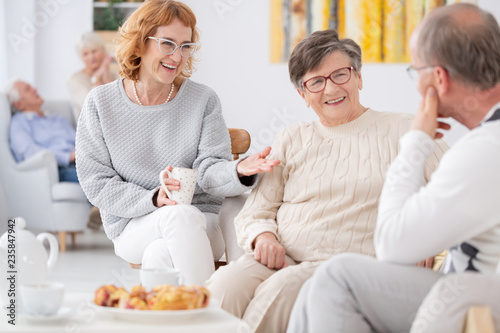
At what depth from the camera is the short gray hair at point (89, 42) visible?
5.36 meters

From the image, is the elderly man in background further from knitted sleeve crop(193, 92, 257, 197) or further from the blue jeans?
knitted sleeve crop(193, 92, 257, 197)

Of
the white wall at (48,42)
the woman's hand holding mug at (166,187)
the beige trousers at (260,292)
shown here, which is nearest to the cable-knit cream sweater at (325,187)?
the beige trousers at (260,292)

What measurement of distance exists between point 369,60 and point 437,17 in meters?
3.90

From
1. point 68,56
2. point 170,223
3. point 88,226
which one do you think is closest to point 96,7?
point 68,56

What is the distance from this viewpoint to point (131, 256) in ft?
6.82

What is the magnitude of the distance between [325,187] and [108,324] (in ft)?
2.64

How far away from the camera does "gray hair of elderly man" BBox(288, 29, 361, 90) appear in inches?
72.6

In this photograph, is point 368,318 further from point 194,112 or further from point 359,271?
point 194,112

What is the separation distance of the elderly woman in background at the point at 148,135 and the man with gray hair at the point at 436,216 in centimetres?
85

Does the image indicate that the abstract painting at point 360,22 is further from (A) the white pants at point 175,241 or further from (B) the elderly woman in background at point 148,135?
(A) the white pants at point 175,241

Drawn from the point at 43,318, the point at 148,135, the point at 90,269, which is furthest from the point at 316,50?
the point at 90,269

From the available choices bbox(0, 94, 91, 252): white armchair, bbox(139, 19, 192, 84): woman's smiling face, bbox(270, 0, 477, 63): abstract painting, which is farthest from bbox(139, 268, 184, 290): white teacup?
bbox(270, 0, 477, 63): abstract painting

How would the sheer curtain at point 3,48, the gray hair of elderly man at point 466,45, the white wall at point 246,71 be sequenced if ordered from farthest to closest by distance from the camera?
1. the sheer curtain at point 3,48
2. the white wall at point 246,71
3. the gray hair of elderly man at point 466,45

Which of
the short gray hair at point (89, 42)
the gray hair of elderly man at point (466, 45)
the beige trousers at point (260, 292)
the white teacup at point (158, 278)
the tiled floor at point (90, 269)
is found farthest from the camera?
the short gray hair at point (89, 42)
